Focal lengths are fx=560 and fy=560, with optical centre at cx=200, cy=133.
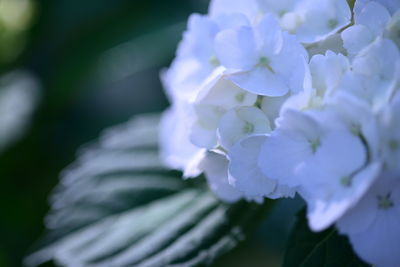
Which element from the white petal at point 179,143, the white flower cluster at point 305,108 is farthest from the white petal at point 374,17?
the white petal at point 179,143

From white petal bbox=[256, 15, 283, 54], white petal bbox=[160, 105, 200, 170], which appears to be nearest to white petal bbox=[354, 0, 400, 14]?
white petal bbox=[256, 15, 283, 54]

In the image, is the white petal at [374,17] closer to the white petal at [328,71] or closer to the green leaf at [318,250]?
the white petal at [328,71]

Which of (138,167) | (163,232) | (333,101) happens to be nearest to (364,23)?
(333,101)

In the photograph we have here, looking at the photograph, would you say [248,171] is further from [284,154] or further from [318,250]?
[318,250]

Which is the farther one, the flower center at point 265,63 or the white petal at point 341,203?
the flower center at point 265,63

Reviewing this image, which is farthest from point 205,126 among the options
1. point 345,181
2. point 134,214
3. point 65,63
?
point 65,63

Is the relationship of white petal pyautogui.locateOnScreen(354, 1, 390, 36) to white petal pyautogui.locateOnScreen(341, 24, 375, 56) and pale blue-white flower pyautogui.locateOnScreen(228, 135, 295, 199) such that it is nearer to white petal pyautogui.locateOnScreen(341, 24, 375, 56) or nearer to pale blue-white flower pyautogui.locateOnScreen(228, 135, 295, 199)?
white petal pyautogui.locateOnScreen(341, 24, 375, 56)
